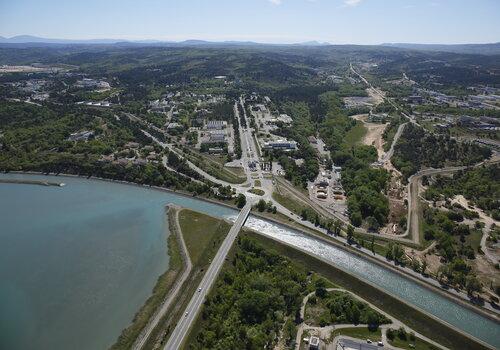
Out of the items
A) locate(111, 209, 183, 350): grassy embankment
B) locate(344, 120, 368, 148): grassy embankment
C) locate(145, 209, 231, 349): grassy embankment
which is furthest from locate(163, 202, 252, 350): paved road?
locate(344, 120, 368, 148): grassy embankment

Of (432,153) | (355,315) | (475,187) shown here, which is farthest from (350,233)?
(432,153)

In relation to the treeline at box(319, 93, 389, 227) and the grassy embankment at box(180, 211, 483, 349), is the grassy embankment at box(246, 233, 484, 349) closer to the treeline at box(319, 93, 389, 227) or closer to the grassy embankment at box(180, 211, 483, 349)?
the grassy embankment at box(180, 211, 483, 349)

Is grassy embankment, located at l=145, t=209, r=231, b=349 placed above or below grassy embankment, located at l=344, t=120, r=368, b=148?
above

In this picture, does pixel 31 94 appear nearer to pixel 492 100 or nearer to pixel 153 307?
pixel 153 307

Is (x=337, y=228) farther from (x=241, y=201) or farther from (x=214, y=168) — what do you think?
(x=214, y=168)

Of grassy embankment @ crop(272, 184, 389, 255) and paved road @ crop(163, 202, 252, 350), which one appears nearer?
paved road @ crop(163, 202, 252, 350)

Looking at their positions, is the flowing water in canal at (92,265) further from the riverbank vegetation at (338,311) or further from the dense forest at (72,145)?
the riverbank vegetation at (338,311)

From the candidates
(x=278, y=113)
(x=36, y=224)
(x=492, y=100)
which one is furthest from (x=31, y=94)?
(x=492, y=100)
